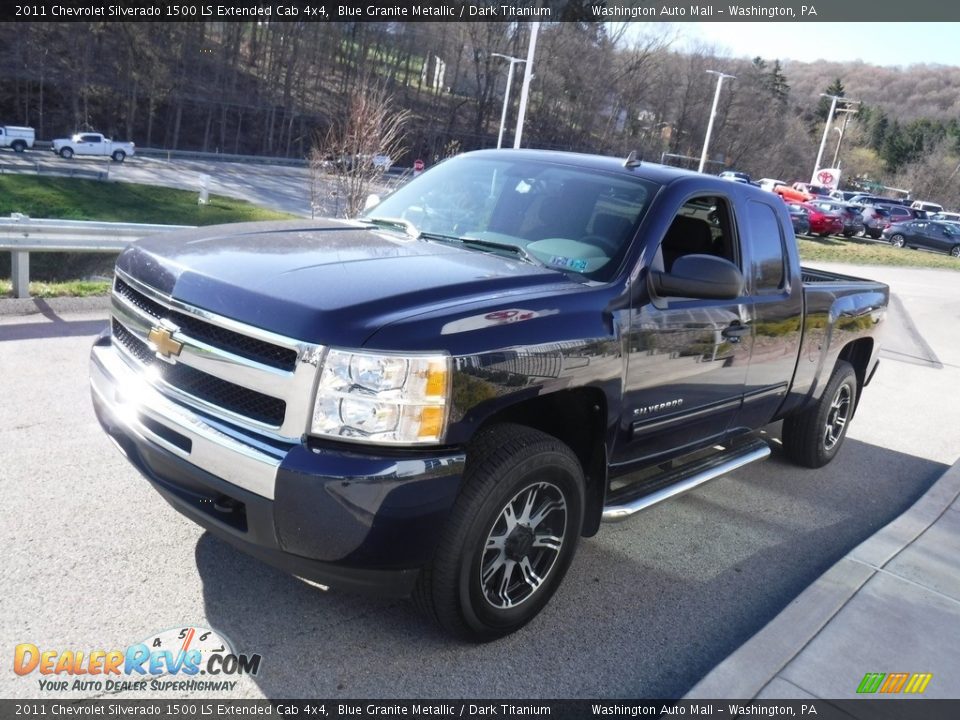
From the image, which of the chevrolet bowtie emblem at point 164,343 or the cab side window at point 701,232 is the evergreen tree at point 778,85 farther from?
the chevrolet bowtie emblem at point 164,343

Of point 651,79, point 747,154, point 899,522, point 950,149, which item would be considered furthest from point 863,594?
point 950,149

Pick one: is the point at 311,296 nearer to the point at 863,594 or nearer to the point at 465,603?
the point at 465,603

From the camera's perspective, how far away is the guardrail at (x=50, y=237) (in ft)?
24.9

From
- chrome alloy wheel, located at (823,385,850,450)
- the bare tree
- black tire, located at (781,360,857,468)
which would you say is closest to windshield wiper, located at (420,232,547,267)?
black tire, located at (781,360,857,468)

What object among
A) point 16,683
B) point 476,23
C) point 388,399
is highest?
point 476,23

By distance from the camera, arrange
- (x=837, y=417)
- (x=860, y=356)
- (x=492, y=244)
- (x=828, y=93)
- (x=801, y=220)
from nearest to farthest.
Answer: (x=492, y=244) → (x=837, y=417) → (x=860, y=356) → (x=801, y=220) → (x=828, y=93)

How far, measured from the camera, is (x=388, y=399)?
9.29 ft

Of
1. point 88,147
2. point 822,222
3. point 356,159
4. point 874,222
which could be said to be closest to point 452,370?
point 356,159

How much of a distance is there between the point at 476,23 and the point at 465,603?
7923 cm

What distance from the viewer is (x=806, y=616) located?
384 cm

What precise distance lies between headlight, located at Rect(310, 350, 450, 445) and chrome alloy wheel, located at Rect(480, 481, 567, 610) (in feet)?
1.92

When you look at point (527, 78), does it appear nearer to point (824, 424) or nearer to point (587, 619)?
point (824, 424)

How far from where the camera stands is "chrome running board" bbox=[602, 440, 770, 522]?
379 centimetres

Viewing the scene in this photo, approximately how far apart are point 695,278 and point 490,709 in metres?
2.05
